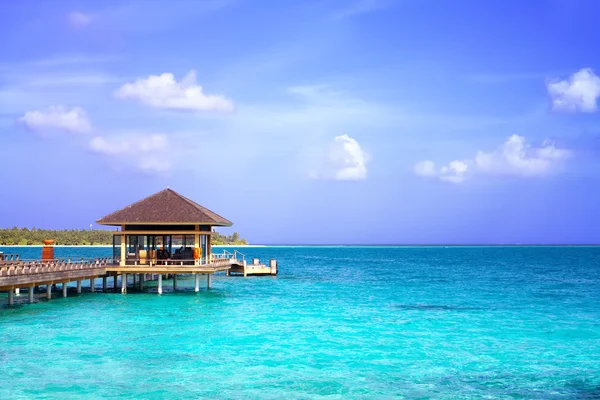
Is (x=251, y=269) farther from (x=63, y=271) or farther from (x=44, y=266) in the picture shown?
(x=44, y=266)

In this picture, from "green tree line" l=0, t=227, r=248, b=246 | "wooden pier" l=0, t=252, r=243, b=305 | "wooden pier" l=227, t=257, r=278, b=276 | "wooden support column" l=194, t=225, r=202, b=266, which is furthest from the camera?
"green tree line" l=0, t=227, r=248, b=246

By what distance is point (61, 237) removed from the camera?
569ft

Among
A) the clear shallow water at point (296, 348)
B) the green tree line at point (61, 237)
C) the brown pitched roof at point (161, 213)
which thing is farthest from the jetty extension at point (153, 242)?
the green tree line at point (61, 237)

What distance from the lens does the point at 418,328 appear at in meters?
26.3

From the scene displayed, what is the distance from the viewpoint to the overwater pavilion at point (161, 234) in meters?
35.7

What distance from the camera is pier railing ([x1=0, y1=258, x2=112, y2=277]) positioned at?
27280 mm

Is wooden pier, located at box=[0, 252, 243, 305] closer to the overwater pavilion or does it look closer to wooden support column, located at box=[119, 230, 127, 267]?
the overwater pavilion

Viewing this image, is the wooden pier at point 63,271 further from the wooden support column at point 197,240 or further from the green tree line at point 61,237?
the green tree line at point 61,237

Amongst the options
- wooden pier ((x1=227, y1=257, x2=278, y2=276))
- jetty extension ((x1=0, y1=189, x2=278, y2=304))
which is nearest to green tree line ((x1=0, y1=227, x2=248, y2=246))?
wooden pier ((x1=227, y1=257, x2=278, y2=276))

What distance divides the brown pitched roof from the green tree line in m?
108

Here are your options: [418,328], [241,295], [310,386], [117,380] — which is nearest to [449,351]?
[418,328]

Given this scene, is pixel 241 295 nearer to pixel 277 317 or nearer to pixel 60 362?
pixel 277 317

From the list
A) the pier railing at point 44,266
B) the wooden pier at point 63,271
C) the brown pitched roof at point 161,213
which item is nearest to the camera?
the pier railing at point 44,266

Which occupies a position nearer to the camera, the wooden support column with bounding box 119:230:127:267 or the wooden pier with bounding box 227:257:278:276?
the wooden support column with bounding box 119:230:127:267
